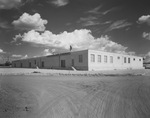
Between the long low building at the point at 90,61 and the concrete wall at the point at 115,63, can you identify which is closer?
the long low building at the point at 90,61

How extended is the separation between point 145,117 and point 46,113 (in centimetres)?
299

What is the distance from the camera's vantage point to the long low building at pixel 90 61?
Result: 31266mm

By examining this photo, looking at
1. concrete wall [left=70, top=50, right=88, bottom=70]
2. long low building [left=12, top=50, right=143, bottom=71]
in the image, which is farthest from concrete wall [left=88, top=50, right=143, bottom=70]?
concrete wall [left=70, top=50, right=88, bottom=70]

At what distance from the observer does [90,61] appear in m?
30.9

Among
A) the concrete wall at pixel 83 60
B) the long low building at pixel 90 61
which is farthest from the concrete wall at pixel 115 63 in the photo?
the concrete wall at pixel 83 60

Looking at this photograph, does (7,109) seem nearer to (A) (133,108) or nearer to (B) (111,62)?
(A) (133,108)

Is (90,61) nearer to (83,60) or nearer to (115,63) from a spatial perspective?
(83,60)

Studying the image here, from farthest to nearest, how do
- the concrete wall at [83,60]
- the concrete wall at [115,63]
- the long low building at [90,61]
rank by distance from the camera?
the concrete wall at [115,63], the long low building at [90,61], the concrete wall at [83,60]

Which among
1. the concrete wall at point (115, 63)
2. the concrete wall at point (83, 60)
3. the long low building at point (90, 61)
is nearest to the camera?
the concrete wall at point (83, 60)

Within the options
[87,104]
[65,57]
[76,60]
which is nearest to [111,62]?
[76,60]

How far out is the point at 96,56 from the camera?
3231 cm

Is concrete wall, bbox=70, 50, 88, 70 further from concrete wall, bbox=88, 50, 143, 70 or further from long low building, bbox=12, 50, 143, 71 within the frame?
concrete wall, bbox=88, 50, 143, 70

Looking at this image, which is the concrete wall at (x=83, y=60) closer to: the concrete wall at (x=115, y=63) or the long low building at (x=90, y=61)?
the long low building at (x=90, y=61)

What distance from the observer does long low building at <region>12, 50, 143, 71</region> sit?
31.3m
